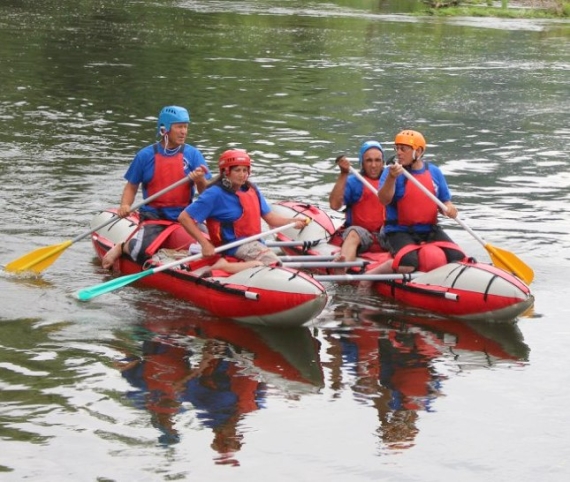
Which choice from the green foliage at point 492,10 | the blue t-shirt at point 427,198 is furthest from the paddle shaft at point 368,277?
the green foliage at point 492,10

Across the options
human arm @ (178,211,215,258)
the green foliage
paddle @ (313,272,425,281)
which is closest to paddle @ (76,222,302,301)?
human arm @ (178,211,215,258)

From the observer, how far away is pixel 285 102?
78.9 ft

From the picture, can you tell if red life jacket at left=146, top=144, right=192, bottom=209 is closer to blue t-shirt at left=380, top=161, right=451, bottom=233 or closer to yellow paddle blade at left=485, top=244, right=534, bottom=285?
blue t-shirt at left=380, top=161, right=451, bottom=233

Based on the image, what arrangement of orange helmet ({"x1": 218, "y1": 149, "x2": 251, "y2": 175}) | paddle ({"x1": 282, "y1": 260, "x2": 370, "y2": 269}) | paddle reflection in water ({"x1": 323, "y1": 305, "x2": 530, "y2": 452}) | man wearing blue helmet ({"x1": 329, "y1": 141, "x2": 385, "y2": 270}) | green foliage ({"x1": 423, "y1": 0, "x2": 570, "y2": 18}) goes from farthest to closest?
green foliage ({"x1": 423, "y1": 0, "x2": 570, "y2": 18}) → man wearing blue helmet ({"x1": 329, "y1": 141, "x2": 385, "y2": 270}) → paddle ({"x1": 282, "y1": 260, "x2": 370, "y2": 269}) → orange helmet ({"x1": 218, "y1": 149, "x2": 251, "y2": 175}) → paddle reflection in water ({"x1": 323, "y1": 305, "x2": 530, "y2": 452})

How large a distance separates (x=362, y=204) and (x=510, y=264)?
150 centimetres

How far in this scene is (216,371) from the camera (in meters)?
9.53

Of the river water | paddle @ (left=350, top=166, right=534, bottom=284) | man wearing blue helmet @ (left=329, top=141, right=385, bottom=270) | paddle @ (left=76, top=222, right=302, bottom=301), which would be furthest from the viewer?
man wearing blue helmet @ (left=329, top=141, right=385, bottom=270)

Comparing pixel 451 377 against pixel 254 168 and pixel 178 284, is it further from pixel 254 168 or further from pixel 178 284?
pixel 254 168

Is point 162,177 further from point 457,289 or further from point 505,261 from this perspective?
point 505,261

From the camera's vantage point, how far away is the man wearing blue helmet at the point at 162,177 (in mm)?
11945

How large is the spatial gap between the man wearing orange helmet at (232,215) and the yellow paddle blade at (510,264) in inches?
75.0

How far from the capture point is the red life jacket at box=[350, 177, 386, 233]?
12.1 m

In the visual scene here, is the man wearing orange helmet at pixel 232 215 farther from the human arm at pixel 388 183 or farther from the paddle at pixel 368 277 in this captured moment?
the human arm at pixel 388 183

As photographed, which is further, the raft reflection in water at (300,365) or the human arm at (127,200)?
the human arm at (127,200)
